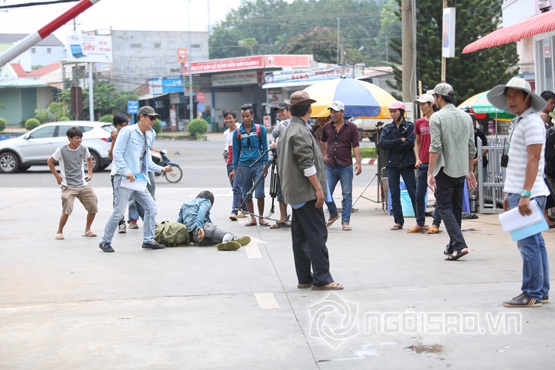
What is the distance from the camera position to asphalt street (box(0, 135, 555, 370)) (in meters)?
5.27

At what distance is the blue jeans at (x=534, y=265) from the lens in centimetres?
632

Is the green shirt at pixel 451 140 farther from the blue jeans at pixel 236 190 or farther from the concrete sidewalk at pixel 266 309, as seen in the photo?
the blue jeans at pixel 236 190

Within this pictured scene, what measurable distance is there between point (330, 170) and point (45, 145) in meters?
16.4

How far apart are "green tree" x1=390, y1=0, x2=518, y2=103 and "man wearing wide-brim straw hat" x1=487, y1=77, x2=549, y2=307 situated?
2420cm

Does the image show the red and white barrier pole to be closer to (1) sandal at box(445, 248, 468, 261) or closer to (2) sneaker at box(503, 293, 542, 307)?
(2) sneaker at box(503, 293, 542, 307)

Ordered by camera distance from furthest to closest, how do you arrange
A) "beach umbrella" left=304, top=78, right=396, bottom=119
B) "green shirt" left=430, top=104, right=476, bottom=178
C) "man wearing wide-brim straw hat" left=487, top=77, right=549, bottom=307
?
"beach umbrella" left=304, top=78, right=396, bottom=119 → "green shirt" left=430, top=104, right=476, bottom=178 → "man wearing wide-brim straw hat" left=487, top=77, right=549, bottom=307

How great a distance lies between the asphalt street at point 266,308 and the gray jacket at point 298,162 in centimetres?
90

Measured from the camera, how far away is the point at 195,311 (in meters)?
6.61

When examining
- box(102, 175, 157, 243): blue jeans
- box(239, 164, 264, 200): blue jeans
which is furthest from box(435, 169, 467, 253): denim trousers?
box(239, 164, 264, 200): blue jeans

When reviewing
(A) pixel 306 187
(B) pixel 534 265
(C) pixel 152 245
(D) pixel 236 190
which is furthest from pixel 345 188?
(B) pixel 534 265

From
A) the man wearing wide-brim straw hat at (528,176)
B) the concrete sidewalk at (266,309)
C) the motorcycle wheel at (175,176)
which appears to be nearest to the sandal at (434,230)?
the concrete sidewalk at (266,309)

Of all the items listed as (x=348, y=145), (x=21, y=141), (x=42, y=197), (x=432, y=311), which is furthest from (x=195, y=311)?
(x=21, y=141)

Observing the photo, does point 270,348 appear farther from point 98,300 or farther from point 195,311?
point 98,300

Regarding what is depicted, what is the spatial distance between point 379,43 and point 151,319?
3732 inches
